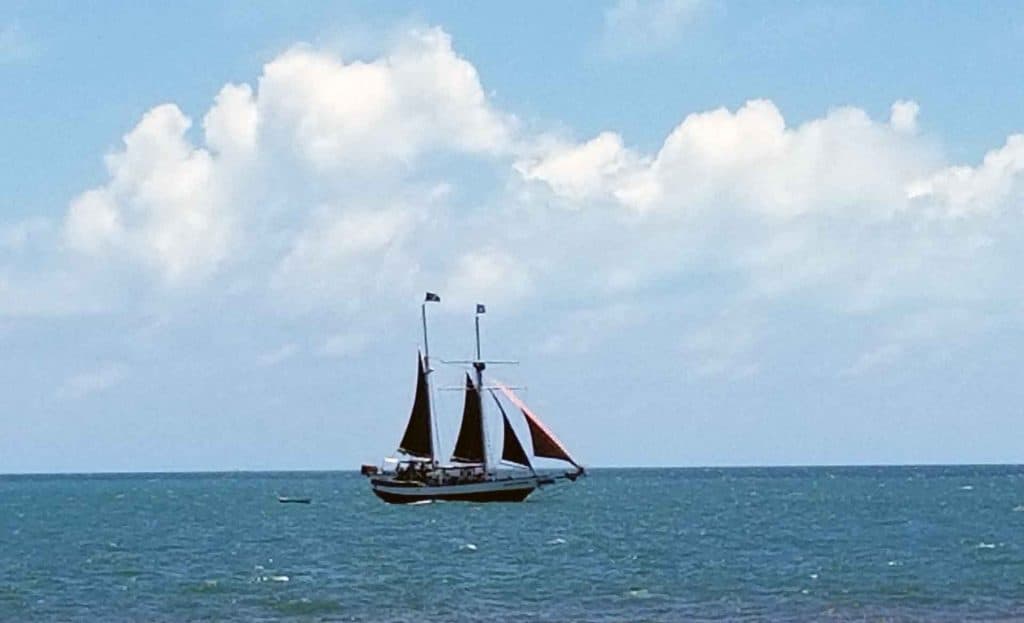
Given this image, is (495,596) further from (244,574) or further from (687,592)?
(244,574)

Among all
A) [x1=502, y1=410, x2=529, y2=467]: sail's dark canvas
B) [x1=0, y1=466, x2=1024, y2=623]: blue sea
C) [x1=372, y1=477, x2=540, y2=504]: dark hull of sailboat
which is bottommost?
[x1=0, y1=466, x2=1024, y2=623]: blue sea

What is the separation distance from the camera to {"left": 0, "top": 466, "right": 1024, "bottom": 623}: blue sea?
4678 cm

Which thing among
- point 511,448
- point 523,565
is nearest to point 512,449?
point 511,448

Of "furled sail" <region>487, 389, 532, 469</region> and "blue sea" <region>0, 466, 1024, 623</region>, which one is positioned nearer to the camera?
"blue sea" <region>0, 466, 1024, 623</region>

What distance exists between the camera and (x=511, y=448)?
103250 millimetres

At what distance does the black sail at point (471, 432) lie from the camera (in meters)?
104

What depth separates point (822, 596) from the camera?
48844 millimetres

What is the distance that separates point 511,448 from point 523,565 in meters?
40.9

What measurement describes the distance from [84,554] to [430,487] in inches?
1393

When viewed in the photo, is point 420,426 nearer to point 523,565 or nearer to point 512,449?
point 512,449

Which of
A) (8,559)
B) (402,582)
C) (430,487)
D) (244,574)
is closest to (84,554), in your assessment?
(8,559)

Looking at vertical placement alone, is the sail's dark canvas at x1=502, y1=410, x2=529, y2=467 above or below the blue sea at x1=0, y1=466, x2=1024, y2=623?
above

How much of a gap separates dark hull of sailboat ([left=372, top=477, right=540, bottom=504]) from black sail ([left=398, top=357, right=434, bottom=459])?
259cm

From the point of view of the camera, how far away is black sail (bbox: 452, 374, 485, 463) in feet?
340
